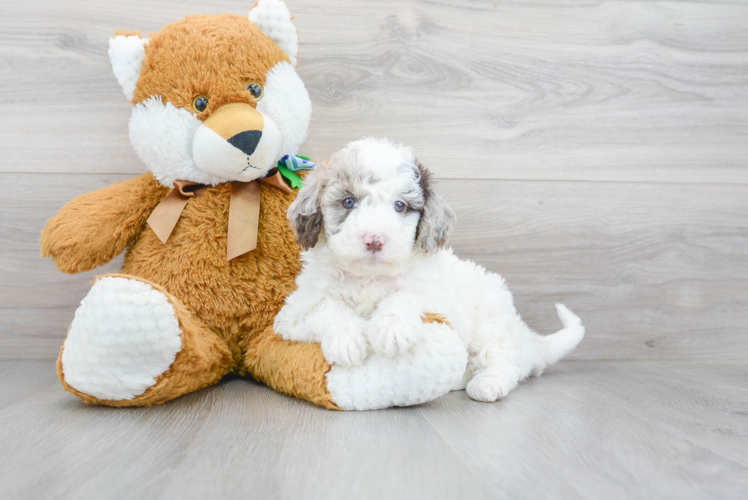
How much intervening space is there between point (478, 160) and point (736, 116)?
829 millimetres

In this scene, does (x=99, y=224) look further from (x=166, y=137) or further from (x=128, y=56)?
(x=128, y=56)

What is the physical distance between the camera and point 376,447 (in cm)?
85

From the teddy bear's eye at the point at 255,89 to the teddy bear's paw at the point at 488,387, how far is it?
79 cm

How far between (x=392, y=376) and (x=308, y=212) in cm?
35

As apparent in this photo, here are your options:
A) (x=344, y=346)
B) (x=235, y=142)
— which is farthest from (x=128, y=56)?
(x=344, y=346)

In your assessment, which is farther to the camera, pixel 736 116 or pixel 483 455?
pixel 736 116

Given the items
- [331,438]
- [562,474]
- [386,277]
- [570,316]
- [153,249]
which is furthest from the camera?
[570,316]

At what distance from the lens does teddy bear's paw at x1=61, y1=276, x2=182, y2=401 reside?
0.95 meters

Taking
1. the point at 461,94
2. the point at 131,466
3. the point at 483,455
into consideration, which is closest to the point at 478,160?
the point at 461,94

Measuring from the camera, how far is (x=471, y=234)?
62.2 inches

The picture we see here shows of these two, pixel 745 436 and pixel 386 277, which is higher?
pixel 386 277

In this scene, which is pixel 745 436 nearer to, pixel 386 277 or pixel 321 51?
pixel 386 277

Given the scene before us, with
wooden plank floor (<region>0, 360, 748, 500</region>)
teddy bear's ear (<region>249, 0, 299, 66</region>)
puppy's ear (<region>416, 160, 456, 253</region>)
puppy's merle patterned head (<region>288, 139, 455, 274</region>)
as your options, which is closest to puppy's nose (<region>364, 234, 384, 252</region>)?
puppy's merle patterned head (<region>288, 139, 455, 274</region>)

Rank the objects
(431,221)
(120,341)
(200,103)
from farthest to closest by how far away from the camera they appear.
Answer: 1. (200,103)
2. (431,221)
3. (120,341)
